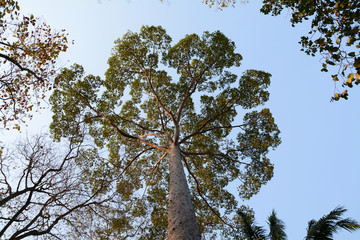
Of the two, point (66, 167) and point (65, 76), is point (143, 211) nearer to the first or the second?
point (66, 167)

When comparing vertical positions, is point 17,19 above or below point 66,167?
above

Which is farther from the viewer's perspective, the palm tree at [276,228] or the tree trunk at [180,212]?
the palm tree at [276,228]

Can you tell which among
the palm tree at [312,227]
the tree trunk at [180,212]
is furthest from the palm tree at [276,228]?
the tree trunk at [180,212]

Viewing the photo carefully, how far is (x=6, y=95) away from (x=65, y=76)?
4222 millimetres

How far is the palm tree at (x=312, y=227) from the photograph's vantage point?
741 centimetres

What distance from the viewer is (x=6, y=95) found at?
621cm

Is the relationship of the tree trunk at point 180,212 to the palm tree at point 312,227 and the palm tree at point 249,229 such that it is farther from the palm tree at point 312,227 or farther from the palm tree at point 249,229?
the palm tree at point 249,229

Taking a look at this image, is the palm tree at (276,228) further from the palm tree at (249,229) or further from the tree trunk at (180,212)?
the tree trunk at (180,212)

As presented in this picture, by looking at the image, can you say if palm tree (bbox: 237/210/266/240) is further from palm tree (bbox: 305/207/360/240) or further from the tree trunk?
the tree trunk

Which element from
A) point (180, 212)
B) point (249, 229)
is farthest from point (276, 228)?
point (180, 212)

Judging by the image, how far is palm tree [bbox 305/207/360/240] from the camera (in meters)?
7.34

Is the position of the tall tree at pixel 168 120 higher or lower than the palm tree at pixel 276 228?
higher

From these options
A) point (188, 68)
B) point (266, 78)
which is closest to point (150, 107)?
point (188, 68)

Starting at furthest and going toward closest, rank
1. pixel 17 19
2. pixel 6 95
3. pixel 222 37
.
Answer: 1. pixel 222 37
2. pixel 6 95
3. pixel 17 19
